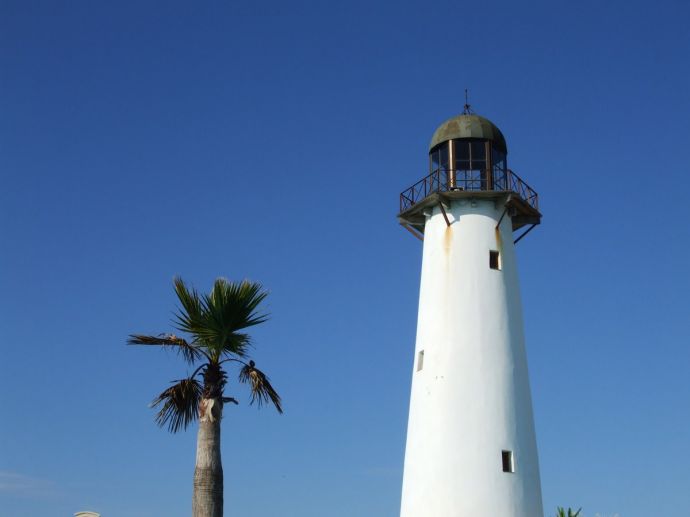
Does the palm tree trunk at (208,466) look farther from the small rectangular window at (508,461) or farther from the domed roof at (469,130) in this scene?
the domed roof at (469,130)

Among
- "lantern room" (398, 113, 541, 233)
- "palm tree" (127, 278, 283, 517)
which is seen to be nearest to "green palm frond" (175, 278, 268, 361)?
"palm tree" (127, 278, 283, 517)

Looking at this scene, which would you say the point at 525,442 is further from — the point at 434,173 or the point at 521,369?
the point at 434,173

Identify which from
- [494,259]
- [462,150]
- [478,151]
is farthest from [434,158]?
[494,259]

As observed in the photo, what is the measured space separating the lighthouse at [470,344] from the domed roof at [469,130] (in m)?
0.04

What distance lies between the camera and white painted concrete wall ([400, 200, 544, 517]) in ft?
90.4

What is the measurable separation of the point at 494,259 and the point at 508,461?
257 inches

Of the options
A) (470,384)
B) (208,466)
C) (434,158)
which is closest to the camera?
(208,466)

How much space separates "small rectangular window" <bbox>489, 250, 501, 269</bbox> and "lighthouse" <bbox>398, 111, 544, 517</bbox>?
1.8 inches

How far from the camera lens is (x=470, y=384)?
28422mm

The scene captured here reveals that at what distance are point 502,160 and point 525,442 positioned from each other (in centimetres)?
951

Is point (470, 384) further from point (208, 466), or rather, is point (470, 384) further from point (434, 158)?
point (208, 466)

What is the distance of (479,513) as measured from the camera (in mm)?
27109

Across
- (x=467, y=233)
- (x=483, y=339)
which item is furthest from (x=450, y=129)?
(x=483, y=339)

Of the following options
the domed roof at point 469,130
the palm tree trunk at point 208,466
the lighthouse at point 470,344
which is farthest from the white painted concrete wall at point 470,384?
the palm tree trunk at point 208,466
